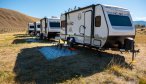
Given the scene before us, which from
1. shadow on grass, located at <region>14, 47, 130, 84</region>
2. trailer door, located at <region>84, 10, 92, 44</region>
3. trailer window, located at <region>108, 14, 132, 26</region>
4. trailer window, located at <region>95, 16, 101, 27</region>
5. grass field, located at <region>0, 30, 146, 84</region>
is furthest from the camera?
trailer door, located at <region>84, 10, 92, 44</region>

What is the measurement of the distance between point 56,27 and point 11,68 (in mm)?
14957

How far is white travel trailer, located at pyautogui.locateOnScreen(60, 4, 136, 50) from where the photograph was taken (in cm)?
1179

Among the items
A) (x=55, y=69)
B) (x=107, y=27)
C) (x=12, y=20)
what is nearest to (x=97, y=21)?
(x=107, y=27)

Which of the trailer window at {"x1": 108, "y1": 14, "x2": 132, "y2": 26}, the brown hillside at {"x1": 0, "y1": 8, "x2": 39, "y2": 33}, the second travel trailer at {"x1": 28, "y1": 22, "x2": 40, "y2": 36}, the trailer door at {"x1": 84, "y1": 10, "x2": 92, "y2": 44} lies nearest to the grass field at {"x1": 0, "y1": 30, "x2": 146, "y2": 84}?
the trailer window at {"x1": 108, "y1": 14, "x2": 132, "y2": 26}

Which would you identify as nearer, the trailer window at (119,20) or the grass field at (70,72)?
the grass field at (70,72)

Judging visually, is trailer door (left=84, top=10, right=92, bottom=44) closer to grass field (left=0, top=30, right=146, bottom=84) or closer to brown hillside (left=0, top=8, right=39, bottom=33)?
grass field (left=0, top=30, right=146, bottom=84)

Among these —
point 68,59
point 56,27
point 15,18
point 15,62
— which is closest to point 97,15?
point 68,59

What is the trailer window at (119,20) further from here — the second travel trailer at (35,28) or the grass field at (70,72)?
the second travel trailer at (35,28)

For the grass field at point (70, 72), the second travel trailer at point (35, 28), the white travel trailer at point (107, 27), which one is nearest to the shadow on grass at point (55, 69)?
the grass field at point (70, 72)

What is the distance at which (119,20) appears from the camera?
12.2 m

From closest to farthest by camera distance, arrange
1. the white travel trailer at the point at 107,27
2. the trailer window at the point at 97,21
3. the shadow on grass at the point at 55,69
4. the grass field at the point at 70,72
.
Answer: the grass field at the point at 70,72, the shadow on grass at the point at 55,69, the white travel trailer at the point at 107,27, the trailer window at the point at 97,21

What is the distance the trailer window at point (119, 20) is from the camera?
11945 millimetres

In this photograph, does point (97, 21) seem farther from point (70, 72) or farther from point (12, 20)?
point (12, 20)

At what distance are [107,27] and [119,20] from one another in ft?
3.73
